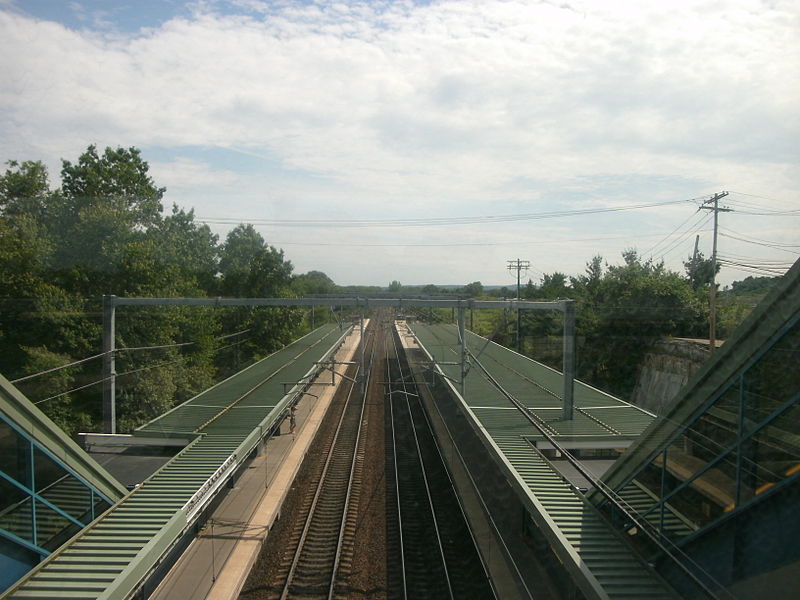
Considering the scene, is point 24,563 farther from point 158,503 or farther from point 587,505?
point 587,505

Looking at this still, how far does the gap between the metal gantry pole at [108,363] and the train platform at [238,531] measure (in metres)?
2.65

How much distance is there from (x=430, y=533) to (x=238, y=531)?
2.71 meters

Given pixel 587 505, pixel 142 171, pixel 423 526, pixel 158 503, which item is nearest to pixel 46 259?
pixel 142 171

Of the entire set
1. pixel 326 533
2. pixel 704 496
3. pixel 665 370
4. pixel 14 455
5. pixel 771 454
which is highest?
pixel 771 454

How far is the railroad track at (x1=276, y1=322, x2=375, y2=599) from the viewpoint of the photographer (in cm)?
613

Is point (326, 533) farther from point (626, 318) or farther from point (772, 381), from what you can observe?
point (626, 318)

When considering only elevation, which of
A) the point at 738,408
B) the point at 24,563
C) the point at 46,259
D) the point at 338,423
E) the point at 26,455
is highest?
the point at 46,259

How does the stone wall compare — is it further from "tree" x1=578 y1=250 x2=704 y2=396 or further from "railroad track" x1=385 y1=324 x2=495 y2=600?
"railroad track" x1=385 y1=324 x2=495 y2=600

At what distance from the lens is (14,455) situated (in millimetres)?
4730

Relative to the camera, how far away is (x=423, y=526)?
777cm

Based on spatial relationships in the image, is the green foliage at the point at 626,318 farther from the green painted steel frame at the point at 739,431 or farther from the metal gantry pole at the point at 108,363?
the metal gantry pole at the point at 108,363

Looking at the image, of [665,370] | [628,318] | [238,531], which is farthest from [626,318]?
[238,531]

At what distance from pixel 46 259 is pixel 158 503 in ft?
30.5

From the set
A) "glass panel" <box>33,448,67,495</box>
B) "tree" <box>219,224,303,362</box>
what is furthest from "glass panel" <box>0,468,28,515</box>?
"tree" <box>219,224,303,362</box>
